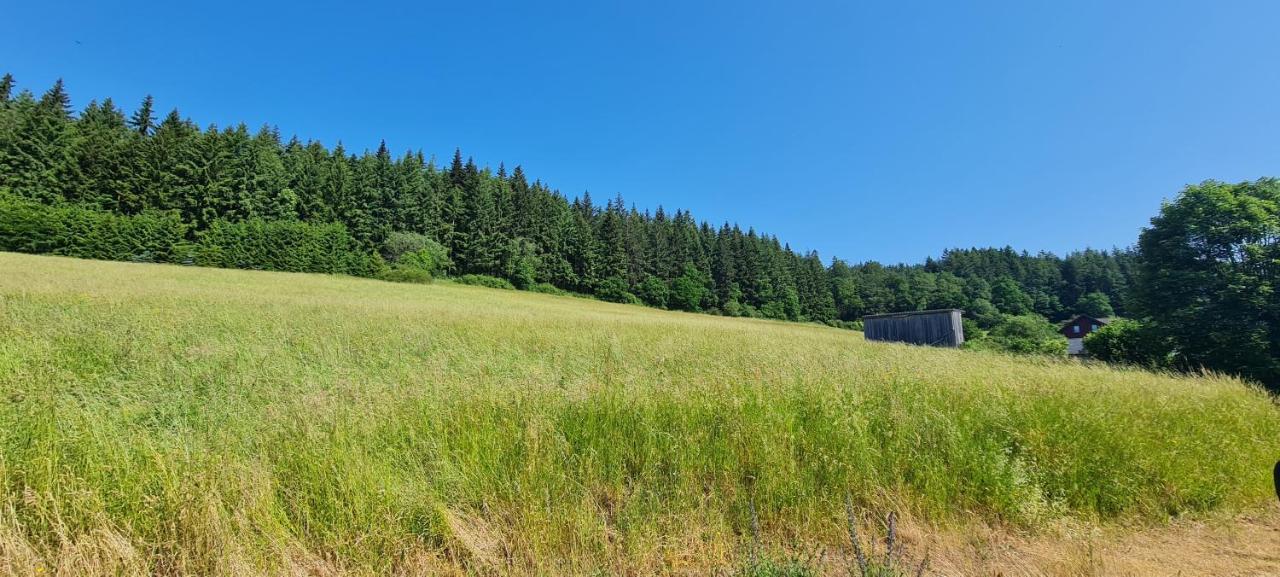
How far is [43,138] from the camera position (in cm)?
3944

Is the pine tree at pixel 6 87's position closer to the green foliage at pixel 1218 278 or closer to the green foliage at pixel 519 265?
the green foliage at pixel 519 265

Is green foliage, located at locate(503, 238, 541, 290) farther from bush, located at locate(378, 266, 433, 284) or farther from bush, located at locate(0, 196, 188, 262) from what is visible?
bush, located at locate(0, 196, 188, 262)

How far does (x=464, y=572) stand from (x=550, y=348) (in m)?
6.55

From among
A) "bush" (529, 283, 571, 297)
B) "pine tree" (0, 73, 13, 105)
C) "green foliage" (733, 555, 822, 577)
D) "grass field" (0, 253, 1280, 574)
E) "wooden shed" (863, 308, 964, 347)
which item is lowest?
"green foliage" (733, 555, 822, 577)

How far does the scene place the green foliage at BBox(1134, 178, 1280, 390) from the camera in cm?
2055

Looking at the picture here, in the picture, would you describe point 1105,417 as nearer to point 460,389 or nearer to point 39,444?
point 460,389

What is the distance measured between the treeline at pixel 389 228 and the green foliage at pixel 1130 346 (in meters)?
23.6

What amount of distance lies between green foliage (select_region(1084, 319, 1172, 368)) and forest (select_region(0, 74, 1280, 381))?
107 millimetres

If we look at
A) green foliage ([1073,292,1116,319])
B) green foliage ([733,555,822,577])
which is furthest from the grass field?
green foliage ([1073,292,1116,319])

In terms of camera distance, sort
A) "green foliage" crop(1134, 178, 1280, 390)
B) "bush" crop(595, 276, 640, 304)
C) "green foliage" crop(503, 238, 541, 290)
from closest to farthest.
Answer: "green foliage" crop(1134, 178, 1280, 390)
"green foliage" crop(503, 238, 541, 290)
"bush" crop(595, 276, 640, 304)

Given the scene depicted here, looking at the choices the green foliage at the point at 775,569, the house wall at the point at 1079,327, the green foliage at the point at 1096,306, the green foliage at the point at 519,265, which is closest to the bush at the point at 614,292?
the green foliage at the point at 519,265

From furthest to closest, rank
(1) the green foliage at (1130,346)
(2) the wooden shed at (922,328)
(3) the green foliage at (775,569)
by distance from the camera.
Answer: (2) the wooden shed at (922,328), (1) the green foliage at (1130,346), (3) the green foliage at (775,569)

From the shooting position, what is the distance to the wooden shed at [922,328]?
23.6 meters

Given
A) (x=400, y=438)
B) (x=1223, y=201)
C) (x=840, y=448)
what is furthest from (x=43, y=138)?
(x=1223, y=201)
